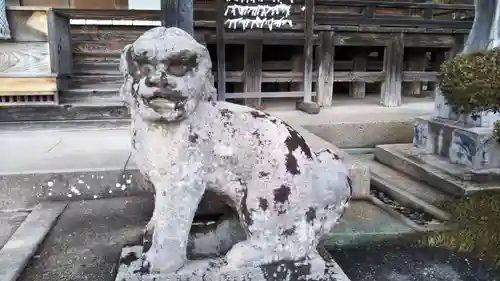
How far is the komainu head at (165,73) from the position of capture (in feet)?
5.28

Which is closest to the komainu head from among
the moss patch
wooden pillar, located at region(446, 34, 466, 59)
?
the moss patch

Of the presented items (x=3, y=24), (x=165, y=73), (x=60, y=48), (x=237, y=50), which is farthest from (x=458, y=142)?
(x=3, y=24)

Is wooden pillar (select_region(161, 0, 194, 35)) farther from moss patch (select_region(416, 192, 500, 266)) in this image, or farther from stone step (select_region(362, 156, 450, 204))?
moss patch (select_region(416, 192, 500, 266))

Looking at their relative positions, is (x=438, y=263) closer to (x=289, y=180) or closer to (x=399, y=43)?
(x=289, y=180)

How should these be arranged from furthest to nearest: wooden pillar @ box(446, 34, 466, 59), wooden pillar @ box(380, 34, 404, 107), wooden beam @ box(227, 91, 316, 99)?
wooden pillar @ box(446, 34, 466, 59) → wooden pillar @ box(380, 34, 404, 107) → wooden beam @ box(227, 91, 316, 99)

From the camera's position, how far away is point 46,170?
10.7ft

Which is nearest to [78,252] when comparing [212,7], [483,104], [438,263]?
[438,263]

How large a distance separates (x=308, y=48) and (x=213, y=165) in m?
5.18

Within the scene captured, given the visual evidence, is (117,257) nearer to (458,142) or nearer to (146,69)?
(146,69)

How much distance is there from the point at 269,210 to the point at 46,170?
7.11 ft

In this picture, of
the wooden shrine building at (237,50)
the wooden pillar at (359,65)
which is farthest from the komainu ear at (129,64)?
the wooden pillar at (359,65)

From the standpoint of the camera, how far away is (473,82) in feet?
11.9

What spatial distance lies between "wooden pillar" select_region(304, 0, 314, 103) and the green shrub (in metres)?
2.73

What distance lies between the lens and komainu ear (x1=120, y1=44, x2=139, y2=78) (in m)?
1.69
